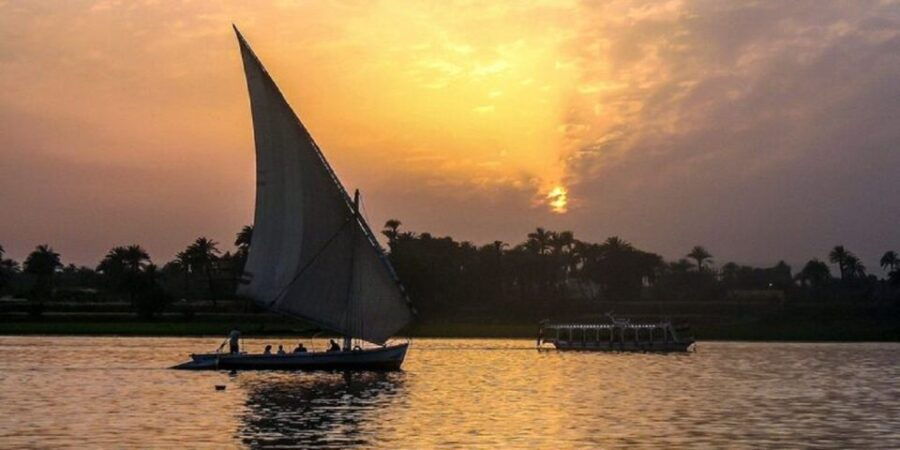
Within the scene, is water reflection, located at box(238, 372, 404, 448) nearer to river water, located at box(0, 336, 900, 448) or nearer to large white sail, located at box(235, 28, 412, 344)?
river water, located at box(0, 336, 900, 448)

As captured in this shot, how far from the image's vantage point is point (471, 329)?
170 metres

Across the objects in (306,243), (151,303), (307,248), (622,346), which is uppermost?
(306,243)

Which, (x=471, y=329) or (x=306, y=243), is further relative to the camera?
(x=471, y=329)

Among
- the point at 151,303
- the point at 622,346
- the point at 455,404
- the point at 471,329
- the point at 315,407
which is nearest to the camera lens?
the point at 315,407

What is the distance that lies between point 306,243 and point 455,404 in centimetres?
2647

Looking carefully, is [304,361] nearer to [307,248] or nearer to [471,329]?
[307,248]

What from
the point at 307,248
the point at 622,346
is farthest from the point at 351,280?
the point at 622,346

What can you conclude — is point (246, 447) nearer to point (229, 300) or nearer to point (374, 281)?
point (374, 281)

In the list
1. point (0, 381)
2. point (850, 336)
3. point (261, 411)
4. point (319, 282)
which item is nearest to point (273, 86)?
point (319, 282)

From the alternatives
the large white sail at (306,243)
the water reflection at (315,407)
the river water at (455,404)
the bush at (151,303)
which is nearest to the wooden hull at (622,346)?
the river water at (455,404)

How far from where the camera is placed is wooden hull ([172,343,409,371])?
3150 inches

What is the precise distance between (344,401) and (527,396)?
32.6 feet

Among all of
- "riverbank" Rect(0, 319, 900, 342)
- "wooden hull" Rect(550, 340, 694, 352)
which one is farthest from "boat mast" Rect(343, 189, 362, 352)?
"riverbank" Rect(0, 319, 900, 342)

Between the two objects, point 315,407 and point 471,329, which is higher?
point 471,329
